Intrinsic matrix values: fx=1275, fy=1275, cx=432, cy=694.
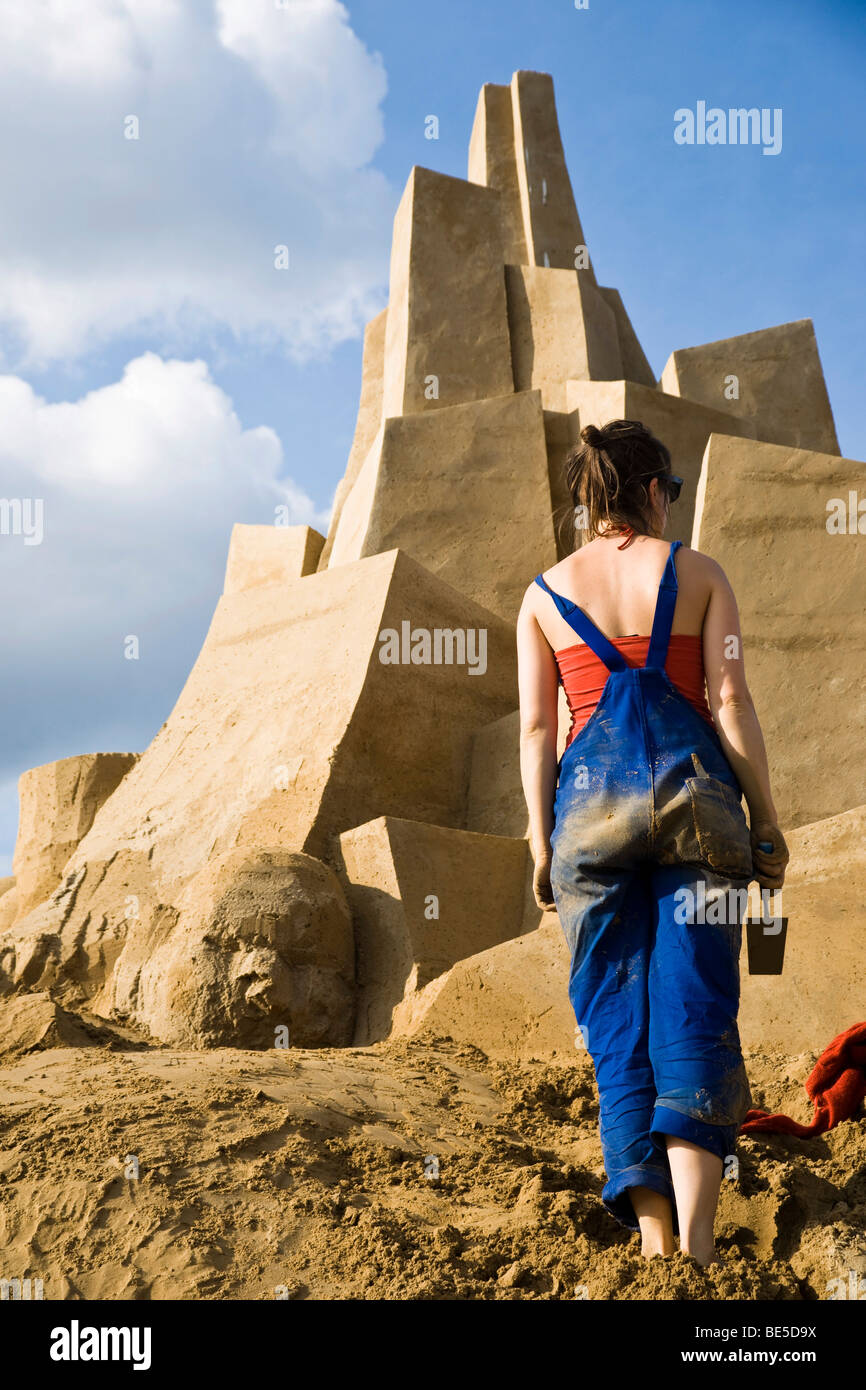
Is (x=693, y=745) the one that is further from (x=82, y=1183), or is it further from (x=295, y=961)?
(x=295, y=961)

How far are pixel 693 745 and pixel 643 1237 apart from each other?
98cm

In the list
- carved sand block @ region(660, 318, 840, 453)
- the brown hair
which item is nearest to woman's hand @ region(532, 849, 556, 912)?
the brown hair

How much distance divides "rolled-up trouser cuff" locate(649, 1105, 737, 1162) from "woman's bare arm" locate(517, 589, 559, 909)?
0.60m

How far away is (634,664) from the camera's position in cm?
279

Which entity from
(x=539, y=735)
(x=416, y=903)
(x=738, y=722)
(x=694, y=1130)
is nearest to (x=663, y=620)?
(x=738, y=722)

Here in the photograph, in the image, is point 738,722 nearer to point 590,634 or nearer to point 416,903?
point 590,634

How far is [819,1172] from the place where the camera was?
321 centimetres

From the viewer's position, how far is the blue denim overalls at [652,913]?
2.49m

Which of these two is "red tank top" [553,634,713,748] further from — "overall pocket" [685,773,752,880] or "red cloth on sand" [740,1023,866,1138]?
"red cloth on sand" [740,1023,866,1138]

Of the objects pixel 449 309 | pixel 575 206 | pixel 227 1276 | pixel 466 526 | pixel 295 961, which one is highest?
pixel 575 206

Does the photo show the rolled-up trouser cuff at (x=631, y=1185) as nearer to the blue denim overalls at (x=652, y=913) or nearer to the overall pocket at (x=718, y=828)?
the blue denim overalls at (x=652, y=913)

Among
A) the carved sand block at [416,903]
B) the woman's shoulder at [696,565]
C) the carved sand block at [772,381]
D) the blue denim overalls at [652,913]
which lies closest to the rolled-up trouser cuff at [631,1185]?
the blue denim overalls at [652,913]

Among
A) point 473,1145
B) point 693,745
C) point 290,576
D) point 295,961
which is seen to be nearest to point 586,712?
point 693,745

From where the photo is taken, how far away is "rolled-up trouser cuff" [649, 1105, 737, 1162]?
95.0 inches
